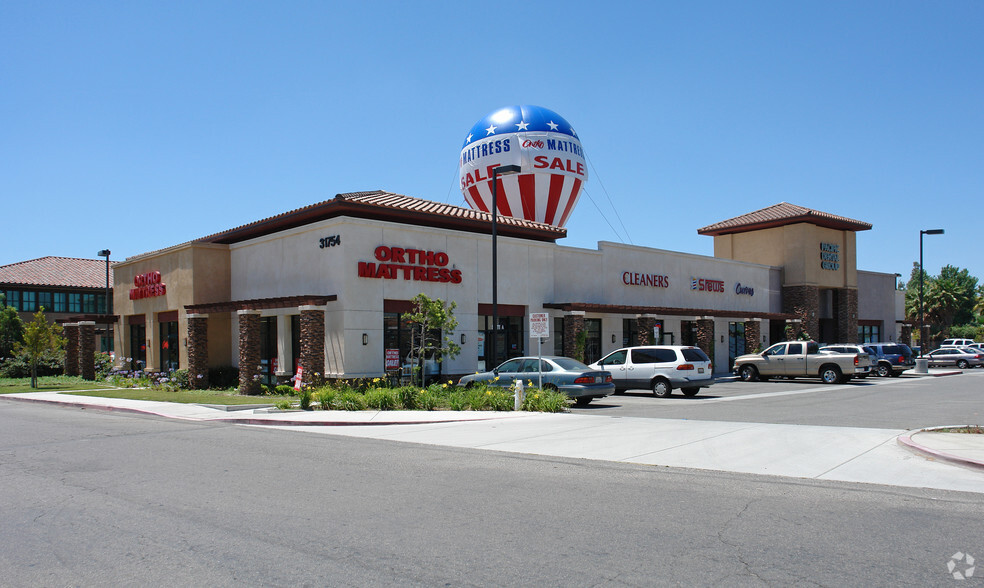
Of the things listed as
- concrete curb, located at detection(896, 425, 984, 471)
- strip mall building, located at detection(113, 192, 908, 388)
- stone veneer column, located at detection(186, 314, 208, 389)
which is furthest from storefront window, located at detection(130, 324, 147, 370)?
concrete curb, located at detection(896, 425, 984, 471)

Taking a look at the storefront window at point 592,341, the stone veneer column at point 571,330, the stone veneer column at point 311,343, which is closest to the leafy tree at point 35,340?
the stone veneer column at point 311,343

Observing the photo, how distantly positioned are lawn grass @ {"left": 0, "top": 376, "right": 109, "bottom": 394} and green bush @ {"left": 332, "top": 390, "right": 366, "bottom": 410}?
16.4 m

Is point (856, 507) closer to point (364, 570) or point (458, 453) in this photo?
point (364, 570)

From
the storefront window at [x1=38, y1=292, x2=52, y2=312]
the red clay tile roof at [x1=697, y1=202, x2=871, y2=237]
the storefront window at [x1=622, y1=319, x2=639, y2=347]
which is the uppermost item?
the red clay tile roof at [x1=697, y1=202, x2=871, y2=237]

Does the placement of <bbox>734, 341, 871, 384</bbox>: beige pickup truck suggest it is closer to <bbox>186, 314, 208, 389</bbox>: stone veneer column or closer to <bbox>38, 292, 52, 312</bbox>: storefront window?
<bbox>186, 314, 208, 389</bbox>: stone veneer column

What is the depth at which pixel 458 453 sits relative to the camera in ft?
40.3

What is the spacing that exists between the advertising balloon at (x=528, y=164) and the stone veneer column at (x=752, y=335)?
11.7m

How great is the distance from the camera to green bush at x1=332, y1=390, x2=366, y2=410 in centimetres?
1992

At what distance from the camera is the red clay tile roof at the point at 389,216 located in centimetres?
2469

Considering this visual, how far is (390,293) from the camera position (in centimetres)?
2469

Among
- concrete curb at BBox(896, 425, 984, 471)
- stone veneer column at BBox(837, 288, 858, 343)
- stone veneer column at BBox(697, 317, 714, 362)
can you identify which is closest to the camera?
concrete curb at BBox(896, 425, 984, 471)

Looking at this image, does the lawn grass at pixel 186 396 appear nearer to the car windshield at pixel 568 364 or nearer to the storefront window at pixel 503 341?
the storefront window at pixel 503 341

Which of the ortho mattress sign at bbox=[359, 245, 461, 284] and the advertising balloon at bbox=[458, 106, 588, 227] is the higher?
the advertising balloon at bbox=[458, 106, 588, 227]

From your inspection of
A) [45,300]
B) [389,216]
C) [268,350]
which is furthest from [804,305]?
[45,300]
